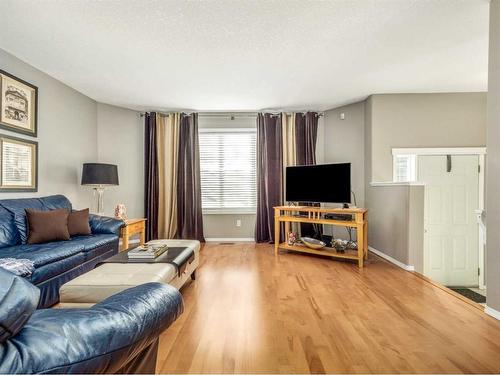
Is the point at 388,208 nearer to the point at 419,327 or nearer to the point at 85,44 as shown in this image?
the point at 419,327

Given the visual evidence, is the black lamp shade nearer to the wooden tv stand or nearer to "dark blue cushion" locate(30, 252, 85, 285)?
"dark blue cushion" locate(30, 252, 85, 285)

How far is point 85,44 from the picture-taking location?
2846 mm

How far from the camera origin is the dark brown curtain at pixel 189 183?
16.8ft

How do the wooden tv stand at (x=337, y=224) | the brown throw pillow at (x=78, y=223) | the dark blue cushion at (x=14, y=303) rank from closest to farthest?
the dark blue cushion at (x=14, y=303) < the brown throw pillow at (x=78, y=223) < the wooden tv stand at (x=337, y=224)

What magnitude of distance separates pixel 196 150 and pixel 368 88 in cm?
307

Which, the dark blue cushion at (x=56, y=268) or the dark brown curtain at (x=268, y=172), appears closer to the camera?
the dark blue cushion at (x=56, y=268)

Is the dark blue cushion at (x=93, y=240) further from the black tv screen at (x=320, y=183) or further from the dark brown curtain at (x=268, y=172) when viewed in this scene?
the black tv screen at (x=320, y=183)

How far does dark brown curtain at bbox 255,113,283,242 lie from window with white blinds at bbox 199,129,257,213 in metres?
0.20

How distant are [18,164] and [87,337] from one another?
11.6ft

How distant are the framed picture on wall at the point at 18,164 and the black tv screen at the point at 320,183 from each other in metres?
3.59

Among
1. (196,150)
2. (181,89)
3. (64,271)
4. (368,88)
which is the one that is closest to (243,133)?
(196,150)

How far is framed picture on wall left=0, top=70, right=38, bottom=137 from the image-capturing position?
3.09 meters

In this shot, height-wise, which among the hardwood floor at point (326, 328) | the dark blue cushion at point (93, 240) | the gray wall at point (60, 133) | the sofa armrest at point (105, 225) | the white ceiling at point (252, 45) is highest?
the white ceiling at point (252, 45)

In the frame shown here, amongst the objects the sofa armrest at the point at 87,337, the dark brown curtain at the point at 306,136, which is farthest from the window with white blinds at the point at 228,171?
the sofa armrest at the point at 87,337
